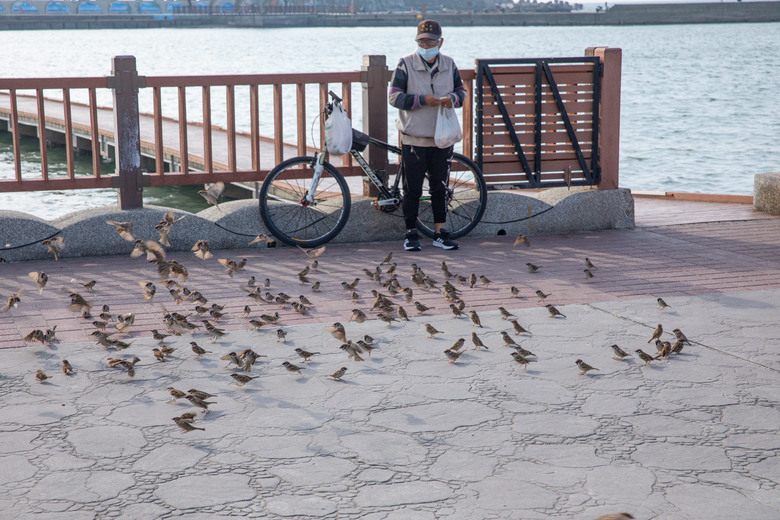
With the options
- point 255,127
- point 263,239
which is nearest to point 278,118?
point 255,127

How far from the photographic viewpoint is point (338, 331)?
5.80 m

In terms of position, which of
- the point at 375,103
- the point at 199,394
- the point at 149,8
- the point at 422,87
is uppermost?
the point at 149,8

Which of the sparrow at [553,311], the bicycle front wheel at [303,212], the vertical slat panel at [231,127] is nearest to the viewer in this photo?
the sparrow at [553,311]

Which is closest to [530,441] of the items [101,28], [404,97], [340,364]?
[340,364]

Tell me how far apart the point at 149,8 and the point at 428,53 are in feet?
563

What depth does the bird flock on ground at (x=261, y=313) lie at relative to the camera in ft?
17.4

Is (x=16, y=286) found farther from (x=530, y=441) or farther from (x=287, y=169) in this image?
(x=530, y=441)

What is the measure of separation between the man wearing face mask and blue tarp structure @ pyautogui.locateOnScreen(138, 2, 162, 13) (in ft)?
551

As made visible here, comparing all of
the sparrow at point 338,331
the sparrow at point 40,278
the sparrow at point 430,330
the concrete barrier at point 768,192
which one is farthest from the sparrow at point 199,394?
the concrete barrier at point 768,192

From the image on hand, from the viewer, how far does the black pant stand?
850cm

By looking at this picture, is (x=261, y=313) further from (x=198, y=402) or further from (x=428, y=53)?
(x=428, y=53)

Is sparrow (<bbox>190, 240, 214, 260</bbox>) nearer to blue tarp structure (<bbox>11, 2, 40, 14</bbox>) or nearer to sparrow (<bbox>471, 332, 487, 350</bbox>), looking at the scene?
sparrow (<bbox>471, 332, 487, 350</bbox>)

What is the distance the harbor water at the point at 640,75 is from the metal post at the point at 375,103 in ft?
30.9

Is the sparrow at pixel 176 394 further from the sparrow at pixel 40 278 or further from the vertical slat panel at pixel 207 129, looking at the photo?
the vertical slat panel at pixel 207 129
